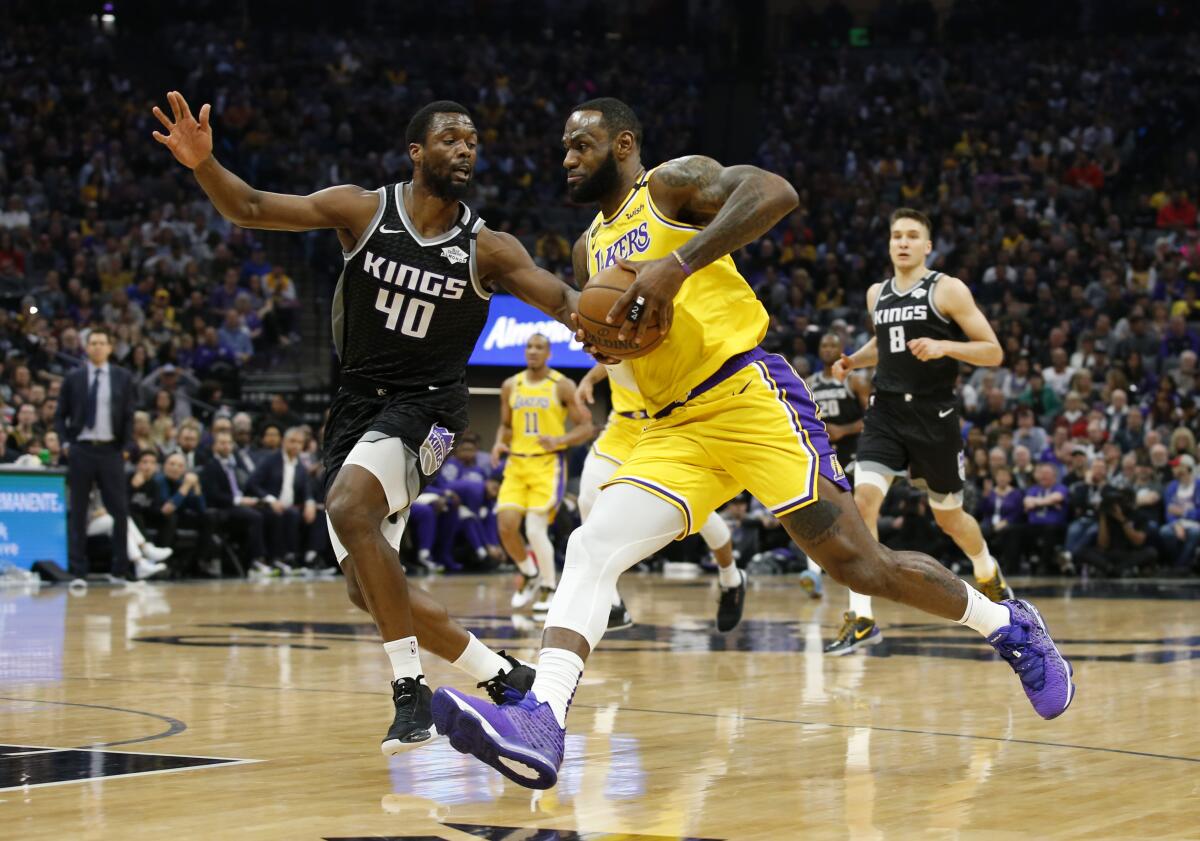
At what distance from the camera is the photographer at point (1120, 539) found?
51.8 feet

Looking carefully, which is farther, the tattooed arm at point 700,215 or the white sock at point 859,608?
the white sock at point 859,608

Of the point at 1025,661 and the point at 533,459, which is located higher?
the point at 533,459

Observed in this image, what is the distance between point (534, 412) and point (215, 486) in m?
4.70

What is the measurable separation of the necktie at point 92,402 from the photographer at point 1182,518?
34.0 feet

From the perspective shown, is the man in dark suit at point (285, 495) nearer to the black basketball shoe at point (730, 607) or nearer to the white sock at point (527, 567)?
the white sock at point (527, 567)

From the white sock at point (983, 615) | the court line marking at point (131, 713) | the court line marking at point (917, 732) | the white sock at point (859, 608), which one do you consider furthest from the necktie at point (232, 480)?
the white sock at point (983, 615)

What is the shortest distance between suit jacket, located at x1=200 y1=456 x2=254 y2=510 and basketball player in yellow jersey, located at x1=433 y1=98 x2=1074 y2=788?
432 inches

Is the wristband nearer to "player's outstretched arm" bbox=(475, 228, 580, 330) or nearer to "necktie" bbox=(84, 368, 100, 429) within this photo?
"player's outstretched arm" bbox=(475, 228, 580, 330)

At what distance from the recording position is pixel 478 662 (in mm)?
5148

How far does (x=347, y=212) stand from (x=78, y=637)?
4532 mm

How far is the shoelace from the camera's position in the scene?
4.88 m

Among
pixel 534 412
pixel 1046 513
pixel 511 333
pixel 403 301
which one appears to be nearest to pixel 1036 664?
pixel 403 301

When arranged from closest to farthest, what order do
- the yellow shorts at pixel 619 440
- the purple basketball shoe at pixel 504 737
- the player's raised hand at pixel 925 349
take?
the purple basketball shoe at pixel 504 737 → the player's raised hand at pixel 925 349 → the yellow shorts at pixel 619 440

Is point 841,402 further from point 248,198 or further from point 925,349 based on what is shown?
point 248,198
